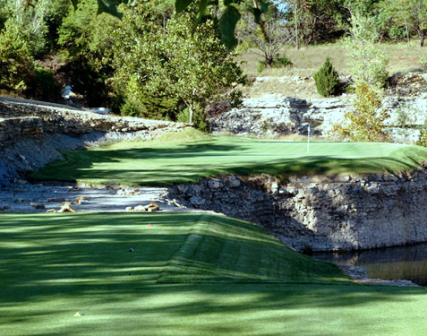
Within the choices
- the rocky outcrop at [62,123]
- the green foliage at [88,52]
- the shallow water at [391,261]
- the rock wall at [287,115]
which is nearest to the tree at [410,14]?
the rock wall at [287,115]

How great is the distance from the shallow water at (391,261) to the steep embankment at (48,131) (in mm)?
8674

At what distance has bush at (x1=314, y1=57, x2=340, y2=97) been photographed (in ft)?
153

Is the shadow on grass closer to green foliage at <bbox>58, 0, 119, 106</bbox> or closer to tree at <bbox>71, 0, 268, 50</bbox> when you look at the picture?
tree at <bbox>71, 0, 268, 50</bbox>

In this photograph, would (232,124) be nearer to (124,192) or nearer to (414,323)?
(124,192)

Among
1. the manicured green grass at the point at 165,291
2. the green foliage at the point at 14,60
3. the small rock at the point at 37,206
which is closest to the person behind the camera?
the manicured green grass at the point at 165,291

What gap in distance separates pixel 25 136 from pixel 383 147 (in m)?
12.6

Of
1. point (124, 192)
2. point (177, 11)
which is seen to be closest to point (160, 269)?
point (177, 11)

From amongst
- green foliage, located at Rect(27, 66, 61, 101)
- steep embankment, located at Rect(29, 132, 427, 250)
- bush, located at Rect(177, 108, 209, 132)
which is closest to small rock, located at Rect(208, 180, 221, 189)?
steep embankment, located at Rect(29, 132, 427, 250)

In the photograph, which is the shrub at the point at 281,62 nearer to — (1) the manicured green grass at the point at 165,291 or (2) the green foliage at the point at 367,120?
(2) the green foliage at the point at 367,120

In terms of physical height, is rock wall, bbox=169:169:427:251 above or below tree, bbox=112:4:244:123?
below

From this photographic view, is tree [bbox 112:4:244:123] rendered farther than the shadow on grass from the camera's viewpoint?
Yes

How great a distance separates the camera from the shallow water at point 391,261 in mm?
15328

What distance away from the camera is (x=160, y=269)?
6.46m

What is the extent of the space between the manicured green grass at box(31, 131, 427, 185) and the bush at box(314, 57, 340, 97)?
2114 centimetres
